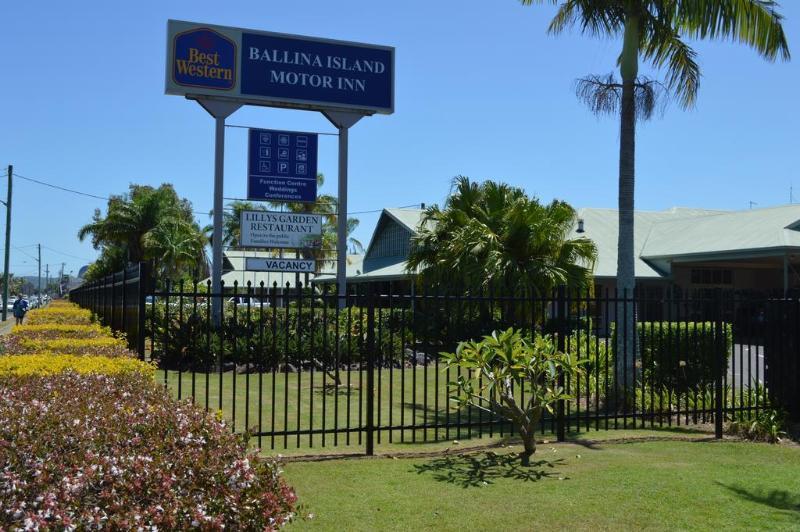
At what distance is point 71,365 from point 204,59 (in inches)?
531

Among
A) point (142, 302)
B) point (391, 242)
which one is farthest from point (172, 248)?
point (142, 302)

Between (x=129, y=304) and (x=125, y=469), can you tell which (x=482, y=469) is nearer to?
(x=125, y=469)

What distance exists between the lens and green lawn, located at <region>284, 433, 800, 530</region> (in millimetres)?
5715

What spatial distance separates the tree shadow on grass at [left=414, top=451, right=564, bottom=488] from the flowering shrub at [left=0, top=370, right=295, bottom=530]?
3.08 m

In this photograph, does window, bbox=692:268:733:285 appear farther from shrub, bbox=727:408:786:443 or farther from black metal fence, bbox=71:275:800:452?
shrub, bbox=727:408:786:443

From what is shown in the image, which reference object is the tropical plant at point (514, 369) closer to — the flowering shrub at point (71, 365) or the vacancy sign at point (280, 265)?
the flowering shrub at point (71, 365)

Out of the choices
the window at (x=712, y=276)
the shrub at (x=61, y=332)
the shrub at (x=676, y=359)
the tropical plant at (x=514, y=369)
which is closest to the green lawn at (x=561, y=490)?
the tropical plant at (x=514, y=369)

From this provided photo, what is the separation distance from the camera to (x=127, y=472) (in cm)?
352

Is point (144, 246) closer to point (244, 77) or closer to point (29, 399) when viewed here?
point (244, 77)

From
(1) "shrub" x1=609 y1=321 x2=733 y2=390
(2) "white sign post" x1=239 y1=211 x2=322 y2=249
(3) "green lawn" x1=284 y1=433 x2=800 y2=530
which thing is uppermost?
(2) "white sign post" x1=239 y1=211 x2=322 y2=249

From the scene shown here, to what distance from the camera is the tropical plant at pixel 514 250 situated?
17.2 m

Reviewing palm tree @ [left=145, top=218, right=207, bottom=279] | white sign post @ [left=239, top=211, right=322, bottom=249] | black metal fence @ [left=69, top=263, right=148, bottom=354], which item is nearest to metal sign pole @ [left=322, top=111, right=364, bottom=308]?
white sign post @ [left=239, top=211, right=322, bottom=249]

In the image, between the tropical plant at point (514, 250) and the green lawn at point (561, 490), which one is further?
the tropical plant at point (514, 250)

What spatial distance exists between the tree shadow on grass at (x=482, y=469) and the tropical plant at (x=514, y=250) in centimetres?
892
